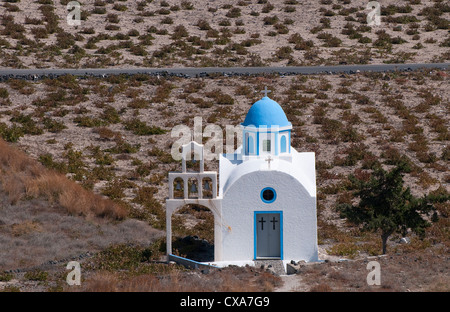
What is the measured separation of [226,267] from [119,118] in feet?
57.7

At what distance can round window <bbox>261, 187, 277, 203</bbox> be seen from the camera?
744 inches

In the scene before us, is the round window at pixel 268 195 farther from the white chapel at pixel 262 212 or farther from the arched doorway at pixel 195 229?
the arched doorway at pixel 195 229

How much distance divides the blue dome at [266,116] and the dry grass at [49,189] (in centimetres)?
637

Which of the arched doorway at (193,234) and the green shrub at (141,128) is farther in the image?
the green shrub at (141,128)

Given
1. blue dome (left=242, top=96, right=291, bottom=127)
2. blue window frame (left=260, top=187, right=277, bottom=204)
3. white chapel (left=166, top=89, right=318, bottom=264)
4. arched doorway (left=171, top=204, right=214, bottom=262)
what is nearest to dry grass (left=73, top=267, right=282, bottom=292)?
white chapel (left=166, top=89, right=318, bottom=264)

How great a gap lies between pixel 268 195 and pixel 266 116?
85.1 inches

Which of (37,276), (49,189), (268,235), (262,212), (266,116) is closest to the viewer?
(37,276)

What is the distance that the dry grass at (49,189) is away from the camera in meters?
23.7

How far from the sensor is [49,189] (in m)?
24.7

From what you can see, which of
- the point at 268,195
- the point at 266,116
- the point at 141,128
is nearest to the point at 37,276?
the point at 268,195

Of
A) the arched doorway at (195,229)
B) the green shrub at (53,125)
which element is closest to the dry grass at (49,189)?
the arched doorway at (195,229)

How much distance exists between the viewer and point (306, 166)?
65.1ft

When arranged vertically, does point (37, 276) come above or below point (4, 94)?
below

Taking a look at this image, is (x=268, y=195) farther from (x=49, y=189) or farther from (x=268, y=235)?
(x=49, y=189)
